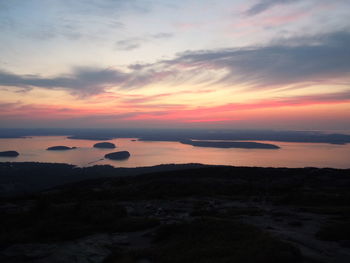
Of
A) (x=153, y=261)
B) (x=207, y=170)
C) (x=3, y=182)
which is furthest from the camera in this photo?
(x=3, y=182)

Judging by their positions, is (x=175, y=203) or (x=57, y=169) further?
(x=57, y=169)

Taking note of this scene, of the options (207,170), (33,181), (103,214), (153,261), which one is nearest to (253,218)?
(153,261)

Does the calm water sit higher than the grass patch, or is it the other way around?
the grass patch

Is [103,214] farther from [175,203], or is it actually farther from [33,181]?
[33,181]

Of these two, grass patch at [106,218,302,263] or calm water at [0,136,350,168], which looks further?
calm water at [0,136,350,168]

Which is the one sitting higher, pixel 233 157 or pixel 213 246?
pixel 213 246

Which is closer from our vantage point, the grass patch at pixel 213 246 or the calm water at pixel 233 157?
the grass patch at pixel 213 246

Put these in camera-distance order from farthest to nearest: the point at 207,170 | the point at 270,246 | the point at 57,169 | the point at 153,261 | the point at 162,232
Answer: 1. the point at 57,169
2. the point at 207,170
3. the point at 162,232
4. the point at 153,261
5. the point at 270,246

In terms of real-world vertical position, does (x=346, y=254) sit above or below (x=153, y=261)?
above

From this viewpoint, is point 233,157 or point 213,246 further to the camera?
point 233,157

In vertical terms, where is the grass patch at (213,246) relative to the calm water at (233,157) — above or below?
above
